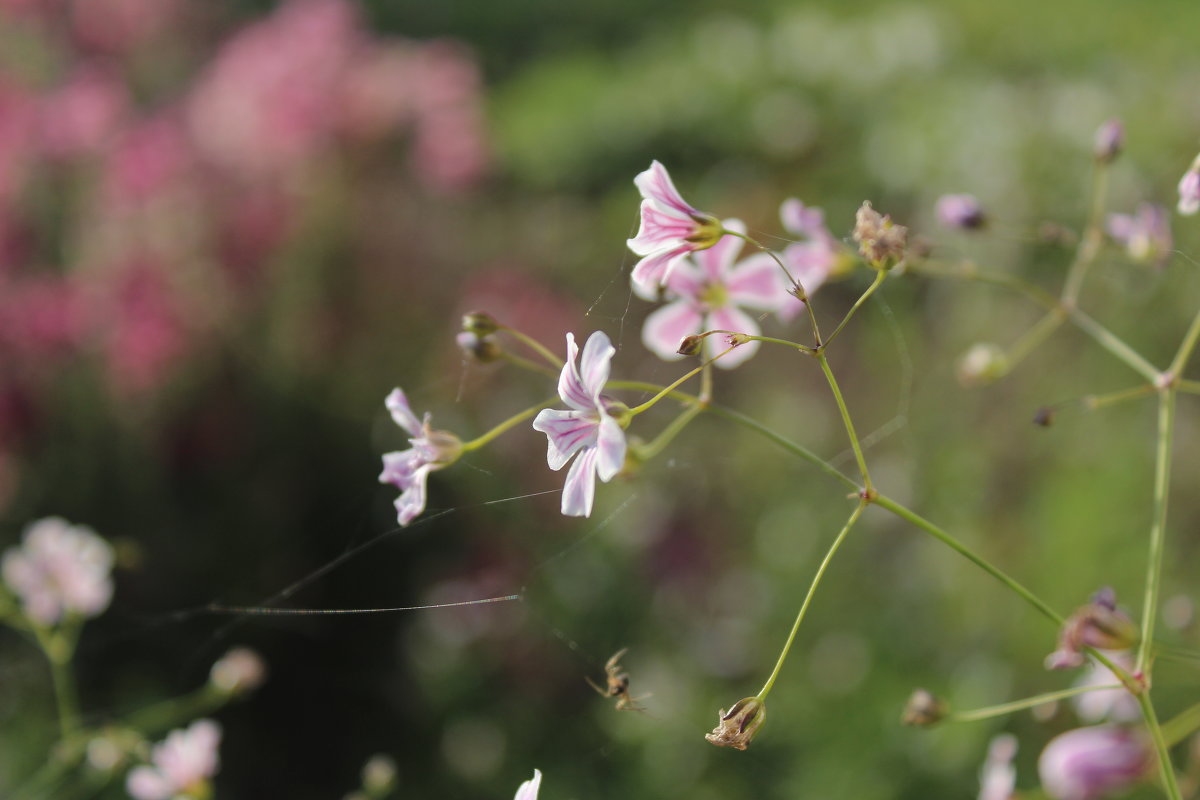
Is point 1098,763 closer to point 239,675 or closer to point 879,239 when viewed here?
point 879,239

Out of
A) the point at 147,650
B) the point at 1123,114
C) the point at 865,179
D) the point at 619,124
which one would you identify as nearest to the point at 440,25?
the point at 619,124

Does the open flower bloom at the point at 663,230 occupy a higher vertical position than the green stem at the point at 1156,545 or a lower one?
higher

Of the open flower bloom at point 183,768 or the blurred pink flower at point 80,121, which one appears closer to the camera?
the open flower bloom at point 183,768

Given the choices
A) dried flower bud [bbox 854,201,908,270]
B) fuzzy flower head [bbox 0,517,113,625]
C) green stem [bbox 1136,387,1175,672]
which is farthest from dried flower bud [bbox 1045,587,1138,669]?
fuzzy flower head [bbox 0,517,113,625]

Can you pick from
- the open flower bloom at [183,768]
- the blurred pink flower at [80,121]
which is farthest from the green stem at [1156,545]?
the blurred pink flower at [80,121]

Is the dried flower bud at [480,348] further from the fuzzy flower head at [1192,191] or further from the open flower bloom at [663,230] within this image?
the fuzzy flower head at [1192,191]

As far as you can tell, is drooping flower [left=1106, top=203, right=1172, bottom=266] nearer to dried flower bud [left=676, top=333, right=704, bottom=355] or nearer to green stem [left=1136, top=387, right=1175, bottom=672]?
green stem [left=1136, top=387, right=1175, bottom=672]
